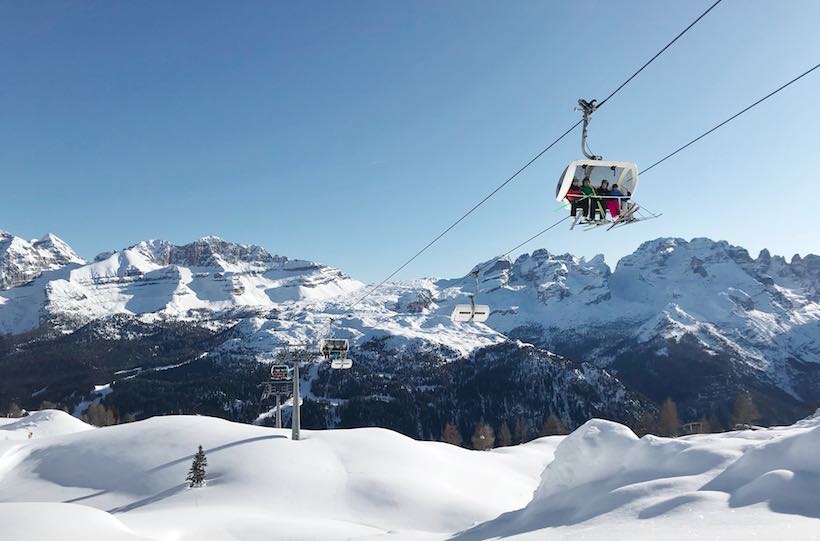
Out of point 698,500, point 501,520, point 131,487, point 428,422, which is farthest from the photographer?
point 428,422

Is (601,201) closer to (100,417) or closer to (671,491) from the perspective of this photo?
(671,491)

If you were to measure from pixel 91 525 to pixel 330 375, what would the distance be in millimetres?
178494

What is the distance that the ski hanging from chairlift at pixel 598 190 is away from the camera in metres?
13.1

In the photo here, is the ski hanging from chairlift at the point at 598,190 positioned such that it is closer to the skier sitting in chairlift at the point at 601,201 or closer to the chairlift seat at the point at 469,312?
the skier sitting in chairlift at the point at 601,201

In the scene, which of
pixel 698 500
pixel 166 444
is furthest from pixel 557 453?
pixel 166 444

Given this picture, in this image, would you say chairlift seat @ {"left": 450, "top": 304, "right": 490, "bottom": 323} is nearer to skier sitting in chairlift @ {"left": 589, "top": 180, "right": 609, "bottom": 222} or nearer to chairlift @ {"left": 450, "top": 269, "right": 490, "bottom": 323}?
chairlift @ {"left": 450, "top": 269, "right": 490, "bottom": 323}

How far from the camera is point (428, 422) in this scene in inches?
6329

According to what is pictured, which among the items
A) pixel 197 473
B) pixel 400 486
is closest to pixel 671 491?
pixel 400 486

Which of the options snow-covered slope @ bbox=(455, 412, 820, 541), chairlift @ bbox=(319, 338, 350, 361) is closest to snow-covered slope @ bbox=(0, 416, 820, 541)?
snow-covered slope @ bbox=(455, 412, 820, 541)

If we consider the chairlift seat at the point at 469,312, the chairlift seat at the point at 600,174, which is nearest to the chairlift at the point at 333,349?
the chairlift seat at the point at 469,312

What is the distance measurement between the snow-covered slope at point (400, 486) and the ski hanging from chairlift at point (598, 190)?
6629 millimetres

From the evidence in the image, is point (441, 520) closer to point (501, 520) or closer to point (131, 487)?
point (501, 520)

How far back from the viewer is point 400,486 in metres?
27.9

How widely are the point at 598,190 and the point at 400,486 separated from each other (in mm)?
20275
